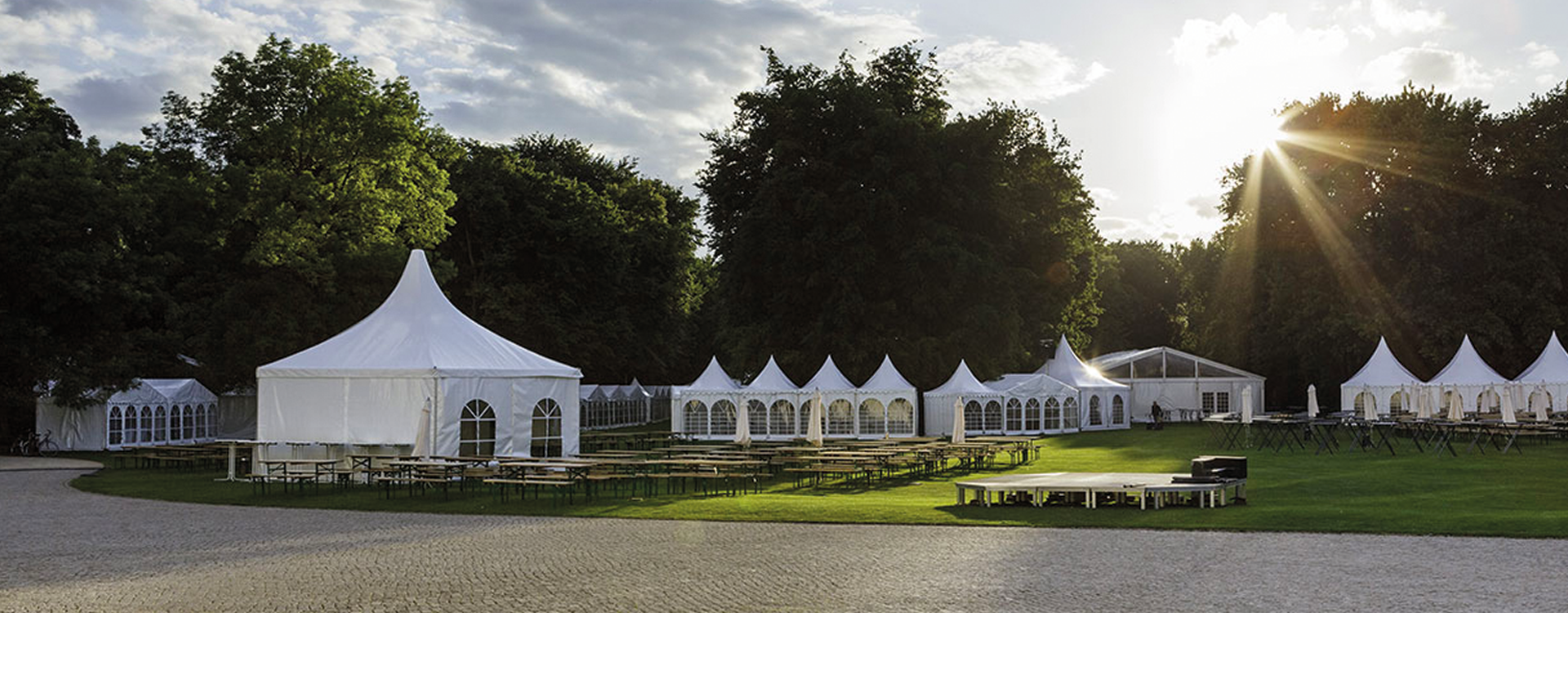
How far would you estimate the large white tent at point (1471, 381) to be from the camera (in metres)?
38.3

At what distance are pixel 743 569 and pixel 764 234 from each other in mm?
30283

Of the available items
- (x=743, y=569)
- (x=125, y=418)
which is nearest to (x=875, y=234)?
(x=125, y=418)

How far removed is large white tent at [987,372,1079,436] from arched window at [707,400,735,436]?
830 centimetres

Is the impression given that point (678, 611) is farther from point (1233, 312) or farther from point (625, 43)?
point (1233, 312)

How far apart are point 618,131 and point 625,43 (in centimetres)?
110

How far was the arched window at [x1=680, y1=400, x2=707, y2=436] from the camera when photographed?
3953 cm

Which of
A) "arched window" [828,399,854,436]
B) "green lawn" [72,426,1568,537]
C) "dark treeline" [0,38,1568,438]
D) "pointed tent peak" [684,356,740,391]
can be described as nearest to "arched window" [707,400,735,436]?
"pointed tent peak" [684,356,740,391]

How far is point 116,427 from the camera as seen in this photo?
1377 inches

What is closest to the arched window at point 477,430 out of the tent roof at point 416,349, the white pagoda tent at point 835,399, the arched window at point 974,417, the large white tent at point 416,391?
the large white tent at point 416,391

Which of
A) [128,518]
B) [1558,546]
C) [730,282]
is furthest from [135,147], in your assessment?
[1558,546]

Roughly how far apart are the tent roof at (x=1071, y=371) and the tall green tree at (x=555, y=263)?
15841 mm

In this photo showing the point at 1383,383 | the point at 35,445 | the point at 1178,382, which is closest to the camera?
the point at 35,445

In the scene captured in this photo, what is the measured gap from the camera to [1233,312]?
51.4 m

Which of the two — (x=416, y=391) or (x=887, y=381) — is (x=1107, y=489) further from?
(x=887, y=381)
